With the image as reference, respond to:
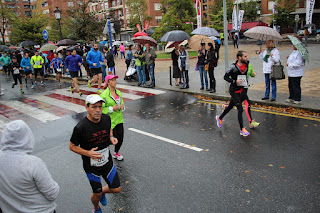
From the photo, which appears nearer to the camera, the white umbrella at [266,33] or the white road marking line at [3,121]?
the white road marking line at [3,121]

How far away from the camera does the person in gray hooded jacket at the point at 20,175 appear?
8.43 feet

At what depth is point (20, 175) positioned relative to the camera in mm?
2557

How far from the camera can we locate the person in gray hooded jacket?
101 inches

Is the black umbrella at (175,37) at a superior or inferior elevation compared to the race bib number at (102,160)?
superior

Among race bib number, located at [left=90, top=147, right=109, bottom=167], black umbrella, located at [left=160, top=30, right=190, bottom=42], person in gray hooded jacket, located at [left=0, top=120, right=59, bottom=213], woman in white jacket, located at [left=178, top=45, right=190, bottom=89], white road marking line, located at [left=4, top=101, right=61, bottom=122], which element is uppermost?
black umbrella, located at [left=160, top=30, right=190, bottom=42]

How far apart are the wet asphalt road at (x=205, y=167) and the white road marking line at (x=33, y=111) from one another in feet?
3.31

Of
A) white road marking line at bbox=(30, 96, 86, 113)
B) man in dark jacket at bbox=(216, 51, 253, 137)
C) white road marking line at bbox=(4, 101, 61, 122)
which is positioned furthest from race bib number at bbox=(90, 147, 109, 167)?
white road marking line at bbox=(30, 96, 86, 113)

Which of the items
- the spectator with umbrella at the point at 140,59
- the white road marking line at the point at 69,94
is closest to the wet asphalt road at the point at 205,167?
the white road marking line at the point at 69,94

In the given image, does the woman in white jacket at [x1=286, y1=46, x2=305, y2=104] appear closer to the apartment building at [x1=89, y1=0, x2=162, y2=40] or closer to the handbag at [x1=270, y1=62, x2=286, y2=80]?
the handbag at [x1=270, y1=62, x2=286, y2=80]

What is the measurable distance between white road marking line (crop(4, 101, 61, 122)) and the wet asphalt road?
1.01 metres

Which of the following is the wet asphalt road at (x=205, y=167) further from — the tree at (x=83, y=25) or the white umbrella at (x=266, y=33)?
the tree at (x=83, y=25)

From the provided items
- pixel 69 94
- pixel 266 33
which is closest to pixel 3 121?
pixel 69 94

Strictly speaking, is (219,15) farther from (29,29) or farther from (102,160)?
(102,160)

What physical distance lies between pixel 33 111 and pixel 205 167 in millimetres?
7862
